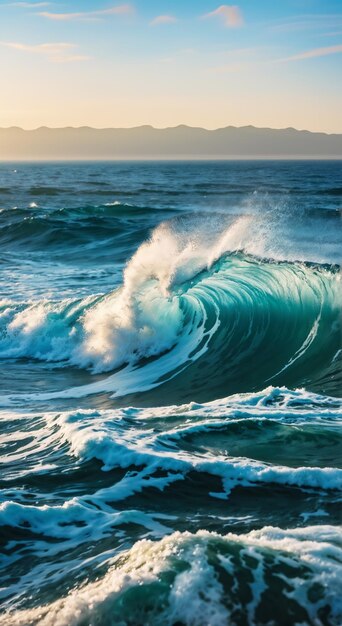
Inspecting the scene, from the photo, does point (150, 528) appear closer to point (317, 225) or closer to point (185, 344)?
point (185, 344)

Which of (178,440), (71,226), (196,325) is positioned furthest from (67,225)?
(178,440)

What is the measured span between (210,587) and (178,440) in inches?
121

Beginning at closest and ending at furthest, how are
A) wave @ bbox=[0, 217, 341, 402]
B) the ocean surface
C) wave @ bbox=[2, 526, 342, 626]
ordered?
wave @ bbox=[2, 526, 342, 626] → the ocean surface → wave @ bbox=[0, 217, 341, 402]

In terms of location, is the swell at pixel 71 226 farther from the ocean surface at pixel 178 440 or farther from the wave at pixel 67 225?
the ocean surface at pixel 178 440

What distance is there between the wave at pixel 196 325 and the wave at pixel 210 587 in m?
5.54

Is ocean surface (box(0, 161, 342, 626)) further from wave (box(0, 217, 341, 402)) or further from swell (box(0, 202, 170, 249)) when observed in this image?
swell (box(0, 202, 170, 249))

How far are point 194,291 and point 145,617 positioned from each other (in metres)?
11.7

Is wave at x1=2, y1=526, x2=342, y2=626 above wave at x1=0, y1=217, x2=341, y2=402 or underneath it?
above

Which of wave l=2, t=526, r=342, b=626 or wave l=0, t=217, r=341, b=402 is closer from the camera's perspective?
wave l=2, t=526, r=342, b=626

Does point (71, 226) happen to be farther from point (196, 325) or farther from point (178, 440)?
point (178, 440)

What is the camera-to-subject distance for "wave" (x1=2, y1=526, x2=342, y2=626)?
3.60 metres

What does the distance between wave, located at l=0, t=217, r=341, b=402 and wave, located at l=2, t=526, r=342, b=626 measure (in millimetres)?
5539

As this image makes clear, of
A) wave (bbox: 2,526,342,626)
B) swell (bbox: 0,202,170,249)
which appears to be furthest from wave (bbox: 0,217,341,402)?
swell (bbox: 0,202,170,249)

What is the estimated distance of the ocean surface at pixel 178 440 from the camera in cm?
384
